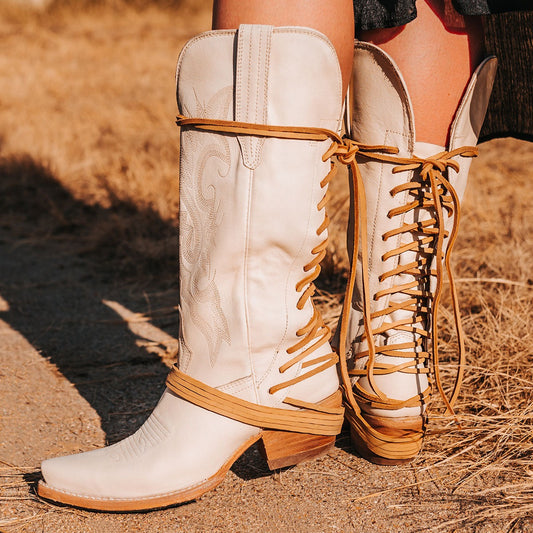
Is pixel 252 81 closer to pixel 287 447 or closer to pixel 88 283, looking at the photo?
pixel 287 447

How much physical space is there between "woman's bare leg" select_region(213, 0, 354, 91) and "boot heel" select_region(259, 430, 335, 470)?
0.60 m

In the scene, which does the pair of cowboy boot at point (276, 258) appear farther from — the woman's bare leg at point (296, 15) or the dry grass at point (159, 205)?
the dry grass at point (159, 205)

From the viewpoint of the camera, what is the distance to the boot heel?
3.49 ft

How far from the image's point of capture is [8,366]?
5.01 feet

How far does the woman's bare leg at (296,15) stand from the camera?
0.97 meters

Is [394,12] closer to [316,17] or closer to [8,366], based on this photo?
[316,17]

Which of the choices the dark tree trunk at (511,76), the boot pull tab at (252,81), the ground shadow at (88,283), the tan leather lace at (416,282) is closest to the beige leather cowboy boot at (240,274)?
the boot pull tab at (252,81)

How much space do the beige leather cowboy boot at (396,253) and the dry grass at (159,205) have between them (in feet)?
0.37

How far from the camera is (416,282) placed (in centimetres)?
118

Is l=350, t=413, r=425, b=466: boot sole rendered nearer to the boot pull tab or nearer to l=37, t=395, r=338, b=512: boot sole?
l=37, t=395, r=338, b=512: boot sole

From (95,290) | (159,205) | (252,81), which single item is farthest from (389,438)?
(159,205)

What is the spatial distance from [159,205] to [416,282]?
160 cm

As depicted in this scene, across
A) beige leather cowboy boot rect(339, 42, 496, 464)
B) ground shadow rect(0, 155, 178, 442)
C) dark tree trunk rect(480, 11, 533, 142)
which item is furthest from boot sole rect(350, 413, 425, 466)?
dark tree trunk rect(480, 11, 533, 142)

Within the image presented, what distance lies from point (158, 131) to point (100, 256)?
1.45m
